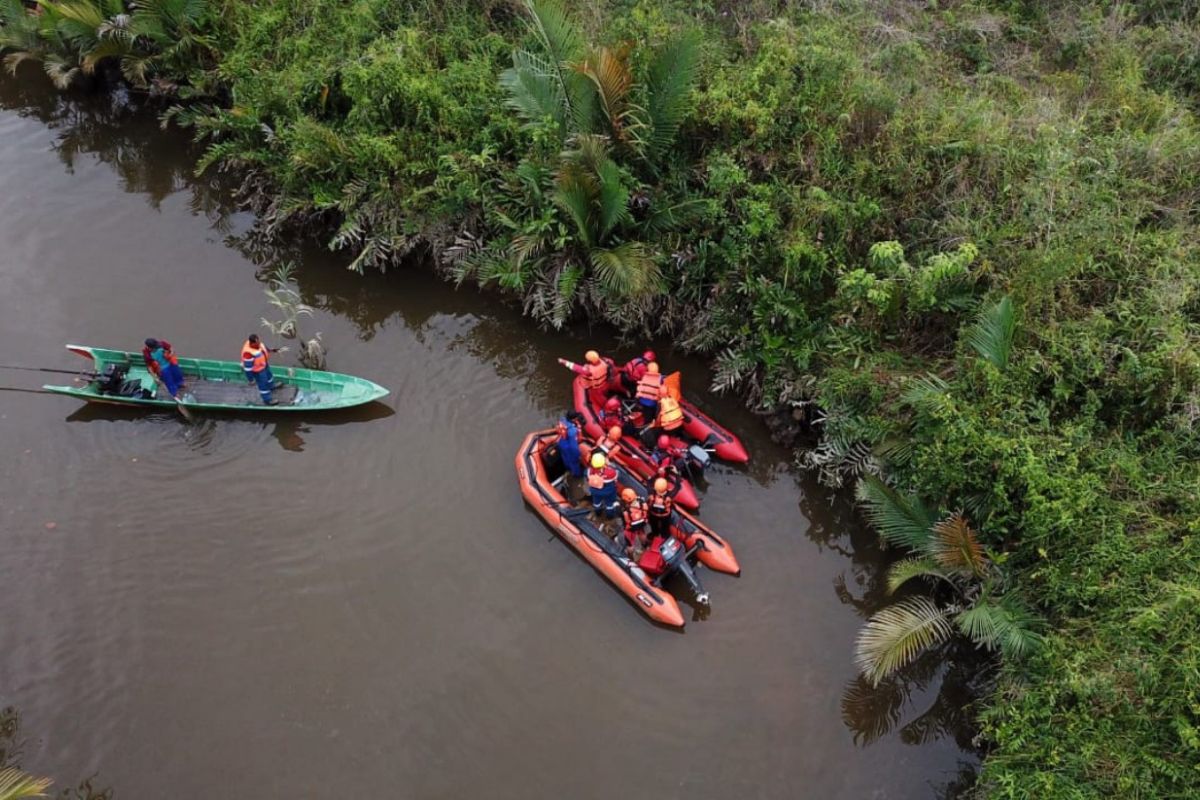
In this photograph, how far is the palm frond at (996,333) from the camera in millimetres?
8453

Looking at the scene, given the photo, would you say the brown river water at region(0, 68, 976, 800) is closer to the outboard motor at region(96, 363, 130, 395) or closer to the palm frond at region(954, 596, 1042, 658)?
the outboard motor at region(96, 363, 130, 395)

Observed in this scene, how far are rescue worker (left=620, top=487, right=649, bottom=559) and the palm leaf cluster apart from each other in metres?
11.5

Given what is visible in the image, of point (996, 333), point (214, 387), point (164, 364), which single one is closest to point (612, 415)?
point (996, 333)

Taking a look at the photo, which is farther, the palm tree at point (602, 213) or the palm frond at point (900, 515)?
the palm tree at point (602, 213)

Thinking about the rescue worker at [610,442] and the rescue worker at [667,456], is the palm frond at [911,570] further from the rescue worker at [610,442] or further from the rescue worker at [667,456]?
the rescue worker at [610,442]

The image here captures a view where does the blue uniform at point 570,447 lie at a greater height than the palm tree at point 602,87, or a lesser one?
lesser

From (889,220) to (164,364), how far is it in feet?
33.1

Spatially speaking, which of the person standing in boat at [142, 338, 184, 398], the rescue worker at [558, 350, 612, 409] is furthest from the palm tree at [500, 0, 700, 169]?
the person standing in boat at [142, 338, 184, 398]

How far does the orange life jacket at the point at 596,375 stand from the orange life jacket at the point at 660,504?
2.01 metres

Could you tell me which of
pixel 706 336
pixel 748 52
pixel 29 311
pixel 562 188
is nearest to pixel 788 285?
pixel 706 336

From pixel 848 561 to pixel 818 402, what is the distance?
2001mm

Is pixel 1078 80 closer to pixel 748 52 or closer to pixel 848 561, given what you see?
pixel 748 52

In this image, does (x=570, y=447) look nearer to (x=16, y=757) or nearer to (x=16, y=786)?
(x=16, y=786)

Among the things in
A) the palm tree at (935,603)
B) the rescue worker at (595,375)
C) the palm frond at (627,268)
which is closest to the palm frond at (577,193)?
the palm frond at (627,268)
